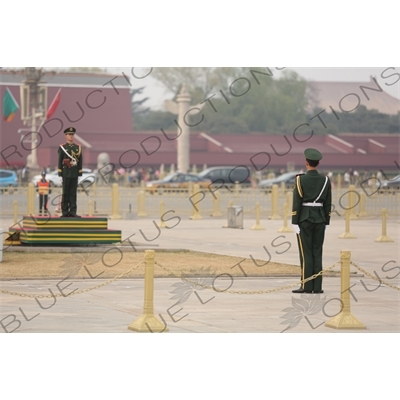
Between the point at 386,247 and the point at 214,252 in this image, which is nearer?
the point at 214,252

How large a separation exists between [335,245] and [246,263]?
443cm

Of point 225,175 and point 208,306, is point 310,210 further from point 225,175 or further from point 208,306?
point 225,175

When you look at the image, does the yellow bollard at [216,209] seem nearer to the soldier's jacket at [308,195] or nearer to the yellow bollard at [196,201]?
the yellow bollard at [196,201]

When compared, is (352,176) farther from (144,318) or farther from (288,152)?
(144,318)

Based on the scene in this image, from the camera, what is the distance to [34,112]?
154 feet

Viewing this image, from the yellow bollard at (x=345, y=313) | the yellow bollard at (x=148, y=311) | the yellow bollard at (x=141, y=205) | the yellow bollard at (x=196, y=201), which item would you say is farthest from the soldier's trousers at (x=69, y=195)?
the yellow bollard at (x=141, y=205)

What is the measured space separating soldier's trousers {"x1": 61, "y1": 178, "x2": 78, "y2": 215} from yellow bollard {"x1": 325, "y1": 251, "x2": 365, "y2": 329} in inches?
312

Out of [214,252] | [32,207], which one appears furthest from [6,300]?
[32,207]

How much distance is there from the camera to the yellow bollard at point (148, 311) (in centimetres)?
799

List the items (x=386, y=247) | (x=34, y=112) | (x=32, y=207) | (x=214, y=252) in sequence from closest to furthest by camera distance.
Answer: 1. (x=214, y=252)
2. (x=386, y=247)
3. (x=32, y=207)
4. (x=34, y=112)

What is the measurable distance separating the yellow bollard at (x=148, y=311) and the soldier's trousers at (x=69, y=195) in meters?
7.67

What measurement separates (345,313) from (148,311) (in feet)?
5.55

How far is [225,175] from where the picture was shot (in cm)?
5041

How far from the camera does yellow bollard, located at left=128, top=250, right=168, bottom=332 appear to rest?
7994 mm
